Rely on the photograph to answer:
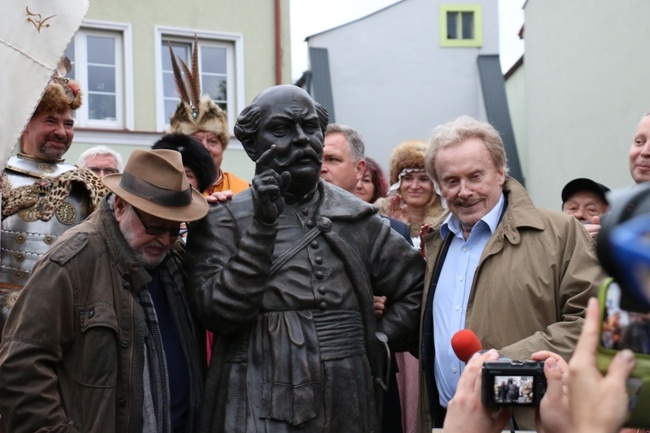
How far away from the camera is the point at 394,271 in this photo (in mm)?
3980

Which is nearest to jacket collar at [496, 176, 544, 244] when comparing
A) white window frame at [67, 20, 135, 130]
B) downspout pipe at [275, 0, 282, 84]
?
white window frame at [67, 20, 135, 130]

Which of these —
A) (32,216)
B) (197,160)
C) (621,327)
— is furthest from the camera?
(197,160)

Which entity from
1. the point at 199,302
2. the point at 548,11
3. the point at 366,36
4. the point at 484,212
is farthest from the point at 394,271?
the point at 366,36

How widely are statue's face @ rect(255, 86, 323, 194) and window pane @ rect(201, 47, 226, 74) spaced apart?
43.2 ft

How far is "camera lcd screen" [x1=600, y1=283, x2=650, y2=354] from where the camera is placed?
165cm

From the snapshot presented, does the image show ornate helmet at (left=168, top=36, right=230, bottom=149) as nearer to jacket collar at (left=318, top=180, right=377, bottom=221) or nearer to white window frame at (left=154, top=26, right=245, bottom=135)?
jacket collar at (left=318, top=180, right=377, bottom=221)

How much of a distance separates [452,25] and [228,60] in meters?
8.13

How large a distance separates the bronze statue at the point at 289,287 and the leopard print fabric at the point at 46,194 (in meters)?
1.90

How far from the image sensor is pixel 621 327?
171cm

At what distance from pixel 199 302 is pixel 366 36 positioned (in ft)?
63.2

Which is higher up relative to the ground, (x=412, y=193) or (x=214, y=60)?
(x=214, y=60)

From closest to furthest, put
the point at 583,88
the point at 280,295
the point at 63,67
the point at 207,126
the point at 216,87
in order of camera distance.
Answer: the point at 280,295 < the point at 63,67 < the point at 207,126 < the point at 583,88 < the point at 216,87

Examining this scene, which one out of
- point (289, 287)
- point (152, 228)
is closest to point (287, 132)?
point (289, 287)

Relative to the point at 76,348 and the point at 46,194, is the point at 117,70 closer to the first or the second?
the point at 46,194
